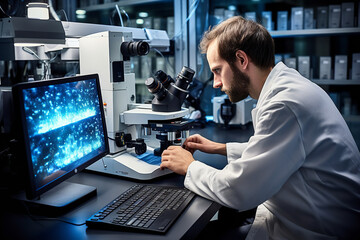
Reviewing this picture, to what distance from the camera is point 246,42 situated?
117 cm

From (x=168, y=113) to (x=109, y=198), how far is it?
410mm

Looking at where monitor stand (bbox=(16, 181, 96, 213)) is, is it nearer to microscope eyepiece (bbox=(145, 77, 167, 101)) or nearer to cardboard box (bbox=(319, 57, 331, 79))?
microscope eyepiece (bbox=(145, 77, 167, 101))

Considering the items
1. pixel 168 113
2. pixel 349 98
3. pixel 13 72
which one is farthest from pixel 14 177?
pixel 349 98

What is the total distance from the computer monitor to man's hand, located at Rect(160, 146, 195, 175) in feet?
0.81

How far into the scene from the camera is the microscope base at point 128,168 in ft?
4.25

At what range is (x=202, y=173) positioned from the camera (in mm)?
1108

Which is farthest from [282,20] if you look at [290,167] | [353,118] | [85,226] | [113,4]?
[85,226]

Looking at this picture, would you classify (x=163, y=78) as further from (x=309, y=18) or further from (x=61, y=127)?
(x=309, y=18)

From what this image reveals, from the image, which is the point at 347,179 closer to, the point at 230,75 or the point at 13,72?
the point at 230,75

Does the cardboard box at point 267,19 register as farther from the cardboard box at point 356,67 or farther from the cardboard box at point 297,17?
the cardboard box at point 356,67

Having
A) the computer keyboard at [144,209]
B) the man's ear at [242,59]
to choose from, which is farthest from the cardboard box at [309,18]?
the computer keyboard at [144,209]

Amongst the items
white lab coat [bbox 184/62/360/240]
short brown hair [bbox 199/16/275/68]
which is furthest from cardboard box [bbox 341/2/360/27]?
white lab coat [bbox 184/62/360/240]

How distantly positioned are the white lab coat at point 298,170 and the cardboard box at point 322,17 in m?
1.87

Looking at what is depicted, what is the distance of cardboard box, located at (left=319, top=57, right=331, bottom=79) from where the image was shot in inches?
107
